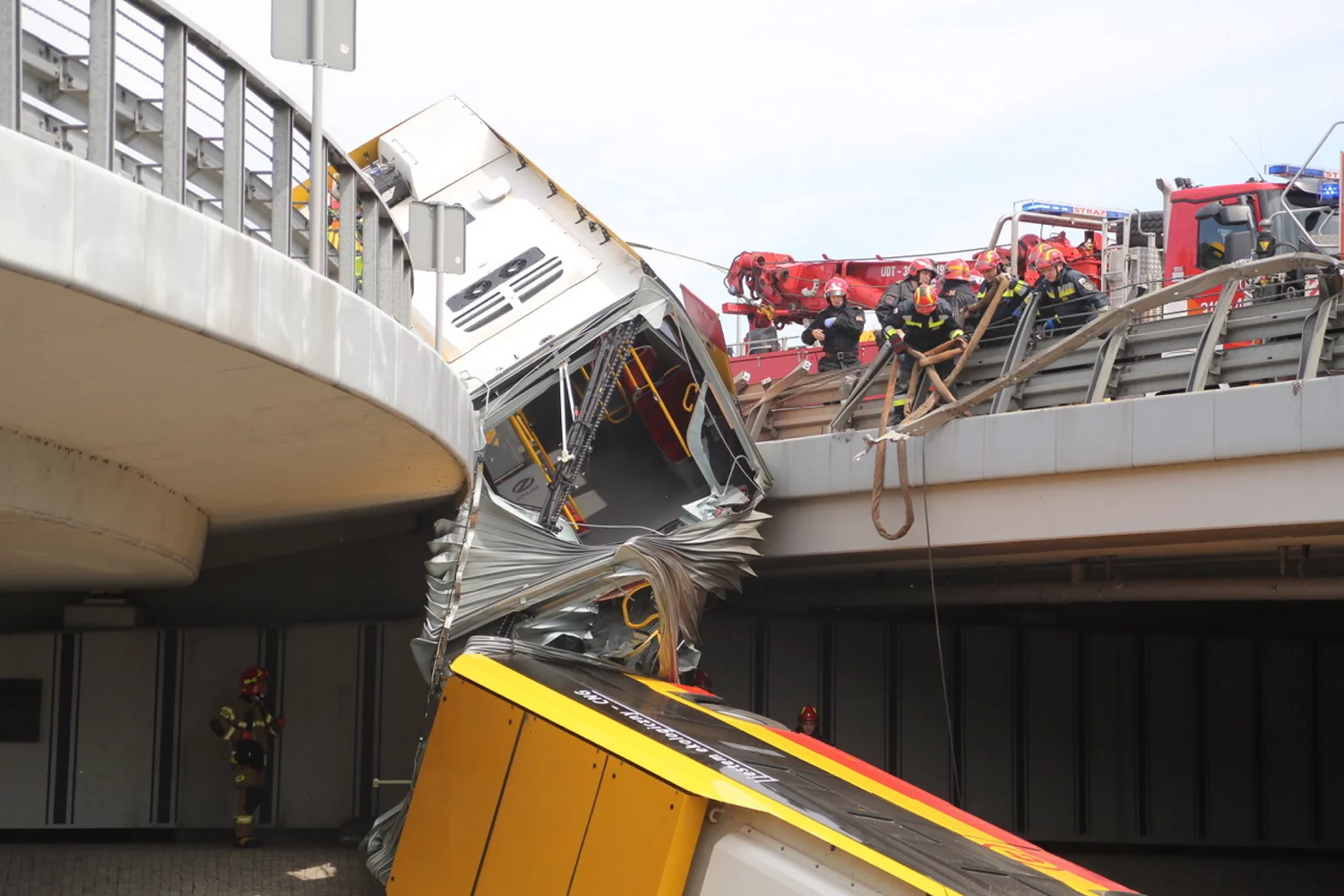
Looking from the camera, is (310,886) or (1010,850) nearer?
(1010,850)

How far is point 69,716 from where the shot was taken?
535 inches

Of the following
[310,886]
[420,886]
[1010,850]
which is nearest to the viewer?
[1010,850]

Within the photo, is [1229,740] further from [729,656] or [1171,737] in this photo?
[729,656]

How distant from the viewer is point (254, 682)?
1270cm

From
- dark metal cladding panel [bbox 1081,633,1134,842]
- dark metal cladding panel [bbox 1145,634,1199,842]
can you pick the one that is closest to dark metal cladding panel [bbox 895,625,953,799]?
dark metal cladding panel [bbox 1081,633,1134,842]

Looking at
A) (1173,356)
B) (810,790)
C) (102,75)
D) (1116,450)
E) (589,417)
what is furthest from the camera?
(589,417)

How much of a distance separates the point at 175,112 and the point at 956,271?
8041 millimetres

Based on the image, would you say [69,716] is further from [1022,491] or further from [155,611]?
[1022,491]

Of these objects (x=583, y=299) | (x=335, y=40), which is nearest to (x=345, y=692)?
(x=583, y=299)

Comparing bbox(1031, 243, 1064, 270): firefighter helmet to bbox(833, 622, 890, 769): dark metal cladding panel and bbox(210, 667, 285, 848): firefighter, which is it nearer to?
bbox(833, 622, 890, 769): dark metal cladding panel

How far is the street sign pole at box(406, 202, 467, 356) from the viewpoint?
9.72m

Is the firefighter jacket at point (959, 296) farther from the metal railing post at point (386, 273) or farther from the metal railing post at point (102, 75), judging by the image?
the metal railing post at point (102, 75)

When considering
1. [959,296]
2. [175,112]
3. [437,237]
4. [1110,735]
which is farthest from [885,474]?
[175,112]

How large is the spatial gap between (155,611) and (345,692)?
2.01 metres
